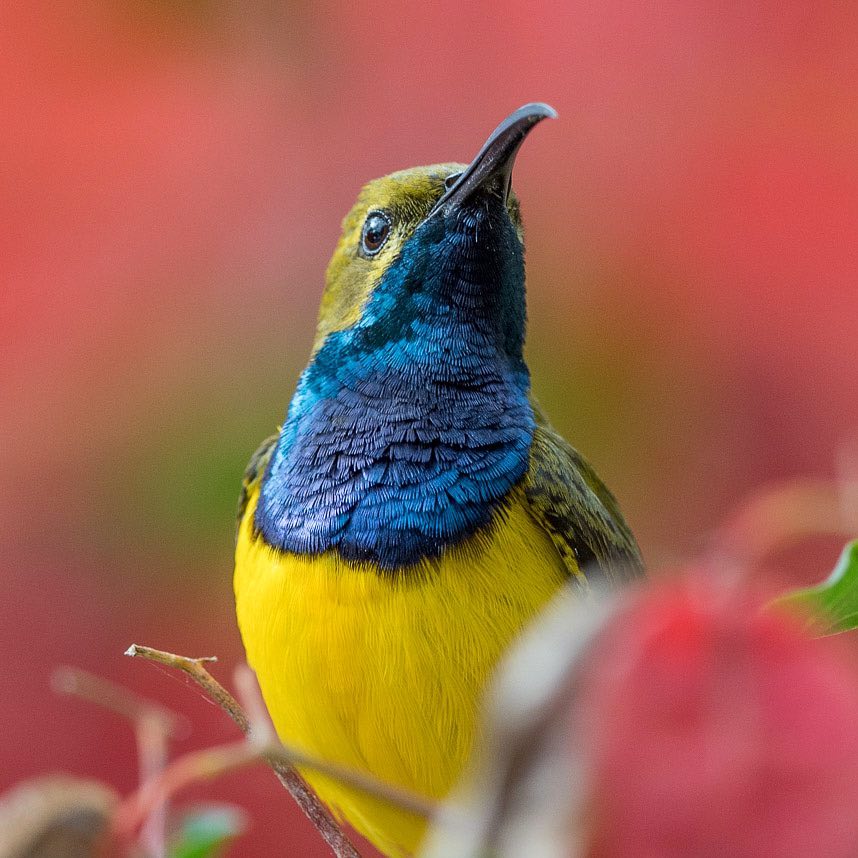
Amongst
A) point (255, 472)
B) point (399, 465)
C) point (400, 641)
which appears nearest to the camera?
point (400, 641)

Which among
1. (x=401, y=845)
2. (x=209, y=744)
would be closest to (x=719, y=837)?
(x=401, y=845)

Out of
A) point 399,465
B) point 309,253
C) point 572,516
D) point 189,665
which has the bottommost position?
point 189,665

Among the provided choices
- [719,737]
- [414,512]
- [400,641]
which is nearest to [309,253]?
[414,512]

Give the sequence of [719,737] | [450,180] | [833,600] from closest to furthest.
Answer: [719,737] → [833,600] → [450,180]

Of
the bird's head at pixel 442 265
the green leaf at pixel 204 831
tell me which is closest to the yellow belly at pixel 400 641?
the bird's head at pixel 442 265

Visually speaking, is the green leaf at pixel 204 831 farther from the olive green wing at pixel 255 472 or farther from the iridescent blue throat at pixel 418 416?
the olive green wing at pixel 255 472

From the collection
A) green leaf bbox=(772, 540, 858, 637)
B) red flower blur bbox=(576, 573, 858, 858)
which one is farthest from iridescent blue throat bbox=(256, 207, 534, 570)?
red flower blur bbox=(576, 573, 858, 858)

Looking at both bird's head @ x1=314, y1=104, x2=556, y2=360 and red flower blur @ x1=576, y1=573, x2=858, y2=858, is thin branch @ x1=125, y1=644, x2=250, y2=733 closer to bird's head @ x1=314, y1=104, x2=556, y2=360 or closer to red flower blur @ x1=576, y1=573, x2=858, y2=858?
red flower blur @ x1=576, y1=573, x2=858, y2=858

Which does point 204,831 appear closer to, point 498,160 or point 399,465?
point 399,465

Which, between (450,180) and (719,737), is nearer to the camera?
(719,737)
